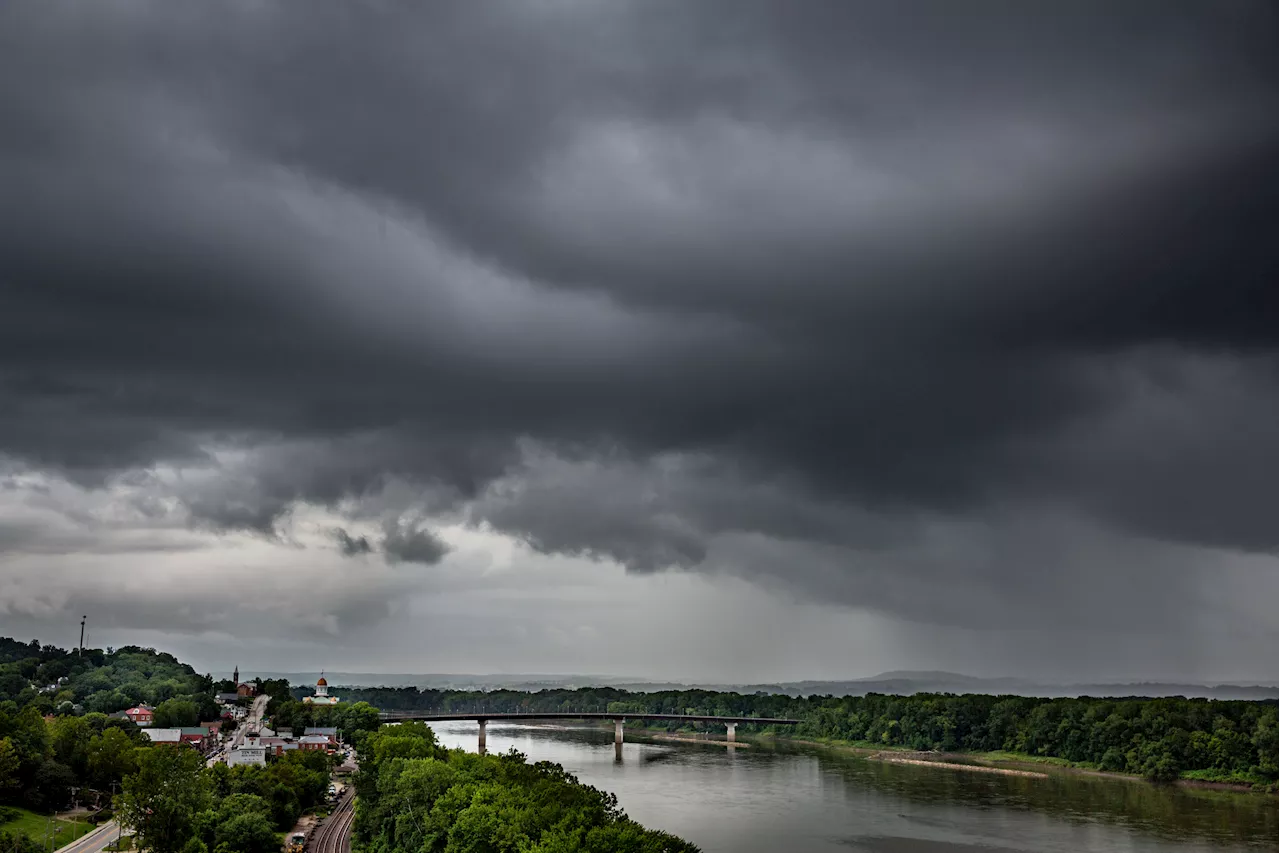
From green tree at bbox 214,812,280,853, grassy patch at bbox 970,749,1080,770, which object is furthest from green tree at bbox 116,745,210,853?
grassy patch at bbox 970,749,1080,770

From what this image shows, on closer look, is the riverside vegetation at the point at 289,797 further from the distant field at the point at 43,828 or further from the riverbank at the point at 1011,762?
the riverbank at the point at 1011,762

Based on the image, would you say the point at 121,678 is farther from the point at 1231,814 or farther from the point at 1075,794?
the point at 1231,814

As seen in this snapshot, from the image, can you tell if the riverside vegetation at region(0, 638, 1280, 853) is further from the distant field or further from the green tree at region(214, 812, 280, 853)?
the distant field

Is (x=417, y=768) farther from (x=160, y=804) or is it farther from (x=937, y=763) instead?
(x=937, y=763)

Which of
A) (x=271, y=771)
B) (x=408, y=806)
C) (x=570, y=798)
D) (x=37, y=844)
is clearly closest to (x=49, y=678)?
(x=271, y=771)

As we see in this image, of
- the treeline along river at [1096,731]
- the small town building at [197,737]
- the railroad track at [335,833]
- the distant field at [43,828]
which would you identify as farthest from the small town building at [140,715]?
the treeline along river at [1096,731]

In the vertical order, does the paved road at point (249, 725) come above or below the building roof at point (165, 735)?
below
